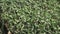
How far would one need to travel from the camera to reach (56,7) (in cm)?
320

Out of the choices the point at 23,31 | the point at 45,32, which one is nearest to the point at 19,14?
the point at 23,31

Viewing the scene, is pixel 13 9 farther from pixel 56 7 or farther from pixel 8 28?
pixel 56 7

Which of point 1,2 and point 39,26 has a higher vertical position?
point 1,2

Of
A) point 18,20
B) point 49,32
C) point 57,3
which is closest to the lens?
point 49,32

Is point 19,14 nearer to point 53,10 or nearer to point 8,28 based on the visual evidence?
point 8,28

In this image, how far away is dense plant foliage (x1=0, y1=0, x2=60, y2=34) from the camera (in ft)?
9.57

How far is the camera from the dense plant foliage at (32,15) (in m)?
2.92

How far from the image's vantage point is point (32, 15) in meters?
3.04

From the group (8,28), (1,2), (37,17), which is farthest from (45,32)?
(1,2)

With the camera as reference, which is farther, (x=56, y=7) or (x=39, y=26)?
(x=56, y=7)

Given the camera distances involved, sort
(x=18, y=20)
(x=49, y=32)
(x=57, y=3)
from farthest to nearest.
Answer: (x=57, y=3), (x=18, y=20), (x=49, y=32)

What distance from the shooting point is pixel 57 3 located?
329cm

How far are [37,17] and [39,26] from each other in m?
0.18

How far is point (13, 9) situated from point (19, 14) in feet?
0.60
